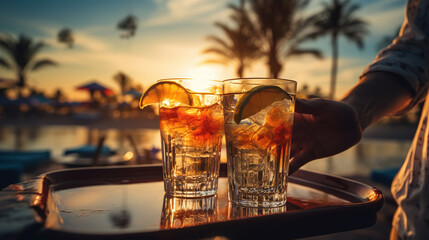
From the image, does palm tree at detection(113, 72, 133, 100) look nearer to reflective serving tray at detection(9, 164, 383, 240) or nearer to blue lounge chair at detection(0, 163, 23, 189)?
blue lounge chair at detection(0, 163, 23, 189)

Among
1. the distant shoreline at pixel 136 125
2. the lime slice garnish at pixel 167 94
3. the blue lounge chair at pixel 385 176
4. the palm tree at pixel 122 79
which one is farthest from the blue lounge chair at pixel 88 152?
the palm tree at pixel 122 79

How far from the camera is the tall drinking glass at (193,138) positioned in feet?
3.96

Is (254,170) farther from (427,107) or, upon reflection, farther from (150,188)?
(427,107)

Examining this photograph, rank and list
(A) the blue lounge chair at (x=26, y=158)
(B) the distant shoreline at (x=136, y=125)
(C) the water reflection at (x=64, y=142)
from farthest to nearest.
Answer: (B) the distant shoreline at (x=136, y=125)
(C) the water reflection at (x=64, y=142)
(A) the blue lounge chair at (x=26, y=158)

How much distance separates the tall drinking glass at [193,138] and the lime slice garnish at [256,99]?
0.68ft

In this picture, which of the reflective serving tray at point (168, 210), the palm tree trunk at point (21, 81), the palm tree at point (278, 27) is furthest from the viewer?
the palm tree trunk at point (21, 81)

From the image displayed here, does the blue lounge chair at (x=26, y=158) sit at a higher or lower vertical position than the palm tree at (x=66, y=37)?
lower

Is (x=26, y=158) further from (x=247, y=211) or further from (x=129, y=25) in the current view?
(x=129, y=25)

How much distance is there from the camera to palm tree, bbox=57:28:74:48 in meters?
40.1

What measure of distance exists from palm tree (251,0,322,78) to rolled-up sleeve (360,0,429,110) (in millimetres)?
13766

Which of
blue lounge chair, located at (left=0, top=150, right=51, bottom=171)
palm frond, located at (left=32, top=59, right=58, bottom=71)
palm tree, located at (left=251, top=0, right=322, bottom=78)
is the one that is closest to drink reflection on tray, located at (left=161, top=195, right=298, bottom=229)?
blue lounge chair, located at (left=0, top=150, right=51, bottom=171)

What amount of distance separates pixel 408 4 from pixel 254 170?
4.46ft

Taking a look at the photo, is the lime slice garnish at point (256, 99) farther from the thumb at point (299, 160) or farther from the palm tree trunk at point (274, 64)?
the palm tree trunk at point (274, 64)

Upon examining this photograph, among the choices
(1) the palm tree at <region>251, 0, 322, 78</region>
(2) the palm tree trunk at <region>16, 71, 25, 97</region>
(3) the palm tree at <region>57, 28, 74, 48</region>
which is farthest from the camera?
(3) the palm tree at <region>57, 28, 74, 48</region>
